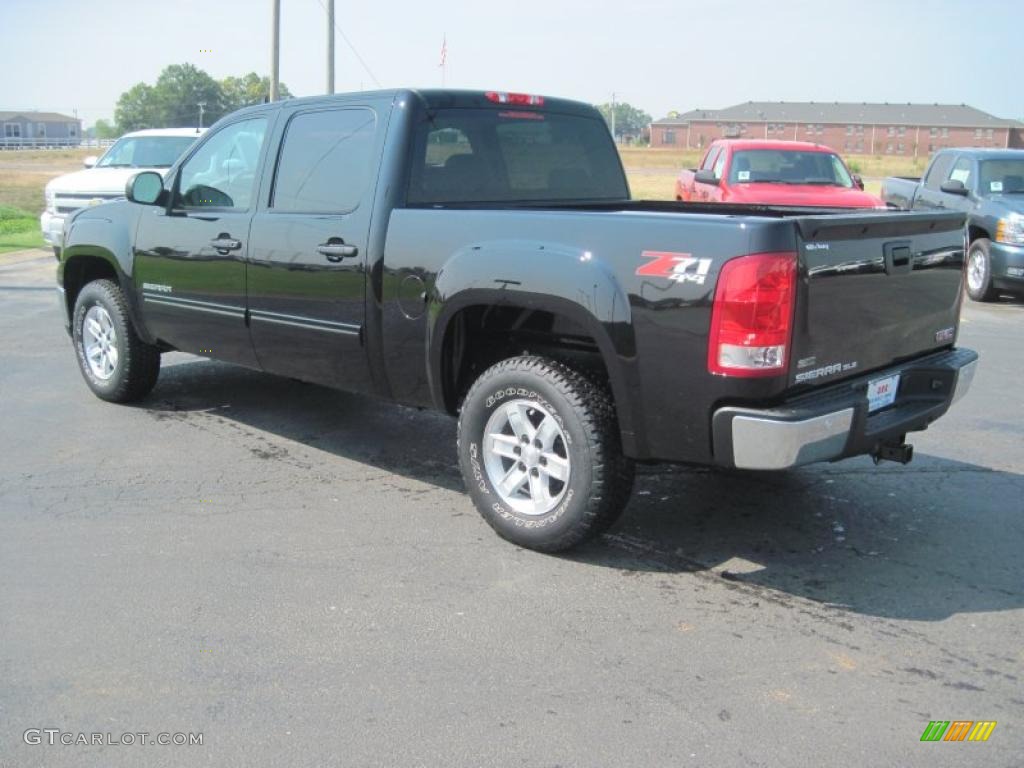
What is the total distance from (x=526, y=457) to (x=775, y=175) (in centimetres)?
1026

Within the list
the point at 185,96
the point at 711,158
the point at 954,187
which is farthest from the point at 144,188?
the point at 185,96

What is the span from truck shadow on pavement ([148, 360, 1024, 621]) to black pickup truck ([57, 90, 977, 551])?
0.47 meters

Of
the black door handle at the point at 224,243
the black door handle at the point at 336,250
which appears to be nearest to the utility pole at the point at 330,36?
the black door handle at the point at 224,243

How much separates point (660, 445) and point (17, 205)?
2998 cm

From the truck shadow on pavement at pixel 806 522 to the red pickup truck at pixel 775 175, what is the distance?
7628 mm

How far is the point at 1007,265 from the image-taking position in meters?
12.1

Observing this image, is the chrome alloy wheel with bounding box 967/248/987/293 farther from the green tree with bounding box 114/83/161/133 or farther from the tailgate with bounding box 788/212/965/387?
the green tree with bounding box 114/83/161/133

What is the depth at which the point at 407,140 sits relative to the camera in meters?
4.98

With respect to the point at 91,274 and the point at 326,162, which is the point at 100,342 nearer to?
the point at 91,274

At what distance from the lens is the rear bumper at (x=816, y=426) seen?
3754mm

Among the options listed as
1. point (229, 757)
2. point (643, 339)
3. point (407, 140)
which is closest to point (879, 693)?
point (643, 339)

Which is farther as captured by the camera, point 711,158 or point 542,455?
point 711,158

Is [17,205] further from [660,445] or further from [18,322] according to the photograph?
[660,445]

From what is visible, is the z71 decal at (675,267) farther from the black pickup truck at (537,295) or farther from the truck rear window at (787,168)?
the truck rear window at (787,168)
